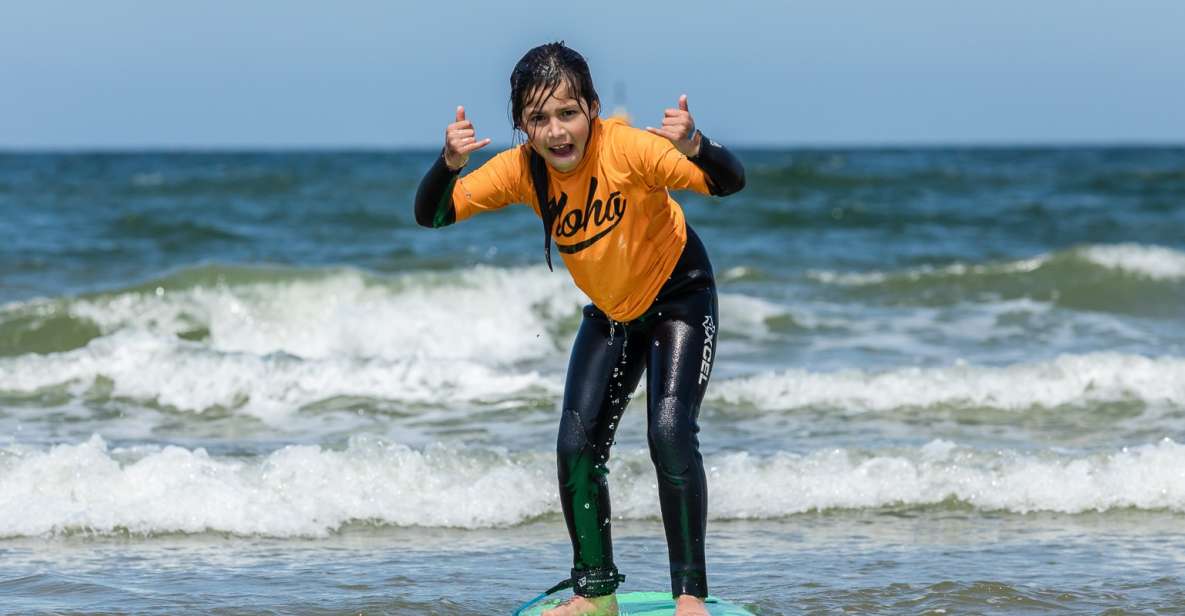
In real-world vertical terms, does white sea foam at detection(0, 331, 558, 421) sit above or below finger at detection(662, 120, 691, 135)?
below

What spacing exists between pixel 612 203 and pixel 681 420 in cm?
70

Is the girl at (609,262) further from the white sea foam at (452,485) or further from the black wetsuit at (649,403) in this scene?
the white sea foam at (452,485)

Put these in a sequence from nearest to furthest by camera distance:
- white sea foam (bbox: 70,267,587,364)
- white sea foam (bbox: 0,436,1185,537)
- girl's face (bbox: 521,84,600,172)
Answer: girl's face (bbox: 521,84,600,172)
white sea foam (bbox: 0,436,1185,537)
white sea foam (bbox: 70,267,587,364)

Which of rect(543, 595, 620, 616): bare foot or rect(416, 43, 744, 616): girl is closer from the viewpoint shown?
rect(416, 43, 744, 616): girl

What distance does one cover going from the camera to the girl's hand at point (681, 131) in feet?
13.1

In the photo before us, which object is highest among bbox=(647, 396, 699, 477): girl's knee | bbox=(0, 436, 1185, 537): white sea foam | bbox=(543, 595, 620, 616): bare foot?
bbox=(647, 396, 699, 477): girl's knee

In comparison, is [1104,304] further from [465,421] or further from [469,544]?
[469,544]

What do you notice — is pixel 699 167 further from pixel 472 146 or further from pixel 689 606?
pixel 689 606

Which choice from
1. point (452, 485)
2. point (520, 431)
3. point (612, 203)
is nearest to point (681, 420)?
point (612, 203)

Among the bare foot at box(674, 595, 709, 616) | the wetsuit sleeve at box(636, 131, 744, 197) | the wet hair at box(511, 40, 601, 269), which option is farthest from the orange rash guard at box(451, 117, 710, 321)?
the bare foot at box(674, 595, 709, 616)

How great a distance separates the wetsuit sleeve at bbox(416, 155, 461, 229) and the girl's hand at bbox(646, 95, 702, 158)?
26.8 inches

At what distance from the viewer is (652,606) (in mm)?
4816

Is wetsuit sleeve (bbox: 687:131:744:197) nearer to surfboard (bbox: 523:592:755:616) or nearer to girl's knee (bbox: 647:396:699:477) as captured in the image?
girl's knee (bbox: 647:396:699:477)

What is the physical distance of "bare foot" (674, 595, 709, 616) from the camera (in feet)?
14.4
